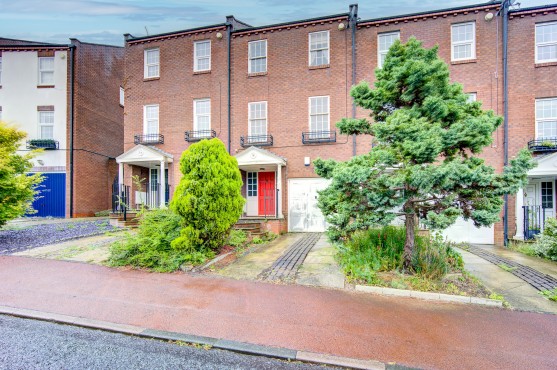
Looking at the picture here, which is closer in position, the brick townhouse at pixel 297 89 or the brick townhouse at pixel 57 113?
the brick townhouse at pixel 297 89

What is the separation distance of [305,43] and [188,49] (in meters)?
5.73

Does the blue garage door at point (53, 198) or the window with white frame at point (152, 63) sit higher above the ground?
the window with white frame at point (152, 63)

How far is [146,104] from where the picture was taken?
14.3 metres

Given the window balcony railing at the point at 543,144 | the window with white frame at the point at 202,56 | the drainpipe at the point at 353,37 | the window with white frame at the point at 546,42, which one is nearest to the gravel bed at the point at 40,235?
the window with white frame at the point at 202,56

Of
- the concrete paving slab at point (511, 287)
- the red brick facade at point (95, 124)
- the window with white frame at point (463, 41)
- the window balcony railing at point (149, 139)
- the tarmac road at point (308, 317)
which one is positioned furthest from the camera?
the red brick facade at point (95, 124)

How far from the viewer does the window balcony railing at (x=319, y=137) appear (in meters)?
12.1

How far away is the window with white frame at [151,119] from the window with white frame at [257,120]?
16.0 ft

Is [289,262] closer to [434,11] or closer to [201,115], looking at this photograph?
[201,115]

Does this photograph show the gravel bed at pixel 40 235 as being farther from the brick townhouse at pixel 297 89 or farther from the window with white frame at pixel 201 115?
the window with white frame at pixel 201 115

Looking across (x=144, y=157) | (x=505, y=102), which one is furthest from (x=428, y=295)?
(x=144, y=157)

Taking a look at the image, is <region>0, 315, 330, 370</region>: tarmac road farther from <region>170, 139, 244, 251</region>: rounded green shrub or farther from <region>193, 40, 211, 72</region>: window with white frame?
<region>193, 40, 211, 72</region>: window with white frame

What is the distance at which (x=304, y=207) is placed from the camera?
1239cm

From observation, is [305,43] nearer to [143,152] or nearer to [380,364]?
[143,152]

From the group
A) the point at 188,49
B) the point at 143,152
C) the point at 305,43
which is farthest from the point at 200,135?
the point at 305,43
